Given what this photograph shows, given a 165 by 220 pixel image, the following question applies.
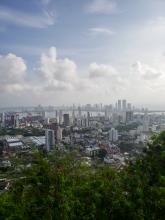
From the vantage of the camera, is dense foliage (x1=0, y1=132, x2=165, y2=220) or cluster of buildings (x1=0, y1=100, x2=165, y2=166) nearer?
dense foliage (x1=0, y1=132, x2=165, y2=220)

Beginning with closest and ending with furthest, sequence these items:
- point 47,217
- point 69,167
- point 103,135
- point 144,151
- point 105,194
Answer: point 47,217
point 105,194
point 69,167
point 144,151
point 103,135

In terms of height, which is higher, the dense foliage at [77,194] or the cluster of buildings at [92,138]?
the dense foliage at [77,194]

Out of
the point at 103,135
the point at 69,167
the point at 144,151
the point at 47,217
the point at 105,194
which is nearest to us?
the point at 47,217

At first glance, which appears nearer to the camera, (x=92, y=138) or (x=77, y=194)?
(x=77, y=194)

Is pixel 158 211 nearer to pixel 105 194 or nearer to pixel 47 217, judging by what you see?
pixel 105 194

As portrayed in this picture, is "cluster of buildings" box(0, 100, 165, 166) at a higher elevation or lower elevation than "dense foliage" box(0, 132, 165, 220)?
lower

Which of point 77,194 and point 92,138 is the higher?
point 77,194

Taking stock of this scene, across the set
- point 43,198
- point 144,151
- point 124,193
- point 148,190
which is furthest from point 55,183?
point 144,151

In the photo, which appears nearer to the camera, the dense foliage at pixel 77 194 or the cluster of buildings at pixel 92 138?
the dense foliage at pixel 77 194
